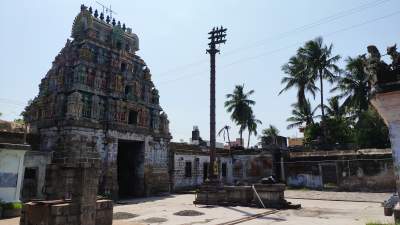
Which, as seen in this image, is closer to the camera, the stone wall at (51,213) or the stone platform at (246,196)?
the stone wall at (51,213)

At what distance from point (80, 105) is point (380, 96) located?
17.9m

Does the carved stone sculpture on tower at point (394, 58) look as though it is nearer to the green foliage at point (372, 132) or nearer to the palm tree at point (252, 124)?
the green foliage at point (372, 132)

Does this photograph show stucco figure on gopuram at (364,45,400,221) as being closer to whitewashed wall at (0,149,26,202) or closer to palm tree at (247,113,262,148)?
whitewashed wall at (0,149,26,202)

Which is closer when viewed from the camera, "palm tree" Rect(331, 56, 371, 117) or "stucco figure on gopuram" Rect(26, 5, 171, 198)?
"stucco figure on gopuram" Rect(26, 5, 171, 198)

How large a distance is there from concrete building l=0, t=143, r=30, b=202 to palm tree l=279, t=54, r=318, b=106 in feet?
89.5

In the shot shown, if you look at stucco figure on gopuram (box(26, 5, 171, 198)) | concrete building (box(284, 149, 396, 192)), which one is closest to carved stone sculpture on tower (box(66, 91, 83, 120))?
stucco figure on gopuram (box(26, 5, 171, 198))

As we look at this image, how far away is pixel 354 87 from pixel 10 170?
1169 inches

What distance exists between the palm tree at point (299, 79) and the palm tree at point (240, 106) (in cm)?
687

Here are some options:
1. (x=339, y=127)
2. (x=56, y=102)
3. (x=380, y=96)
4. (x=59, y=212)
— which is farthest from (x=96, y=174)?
(x=339, y=127)

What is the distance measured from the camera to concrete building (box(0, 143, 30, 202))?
1327 cm

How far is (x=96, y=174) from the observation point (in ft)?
28.7

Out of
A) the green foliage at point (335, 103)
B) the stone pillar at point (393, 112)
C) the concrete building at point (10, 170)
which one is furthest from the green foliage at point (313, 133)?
the stone pillar at point (393, 112)

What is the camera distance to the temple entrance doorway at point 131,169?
909 inches

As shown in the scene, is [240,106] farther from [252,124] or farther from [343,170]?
[343,170]
